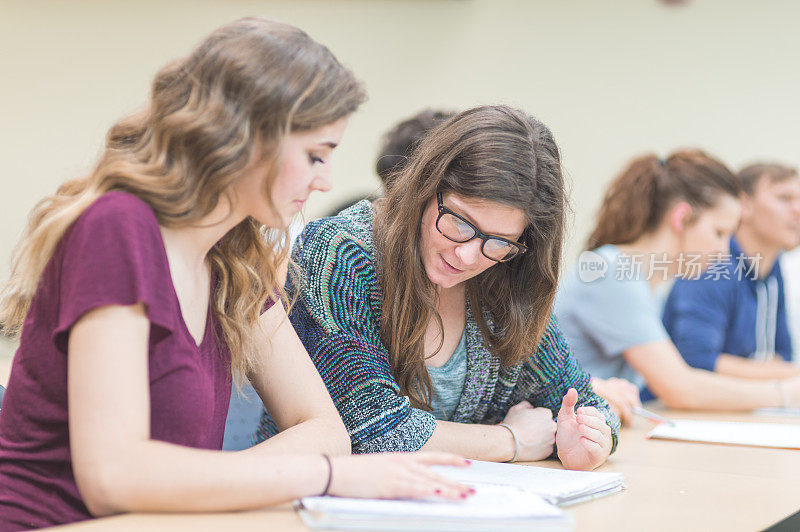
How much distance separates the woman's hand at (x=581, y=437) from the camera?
139 centimetres

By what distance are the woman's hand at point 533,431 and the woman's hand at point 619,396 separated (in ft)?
1.39

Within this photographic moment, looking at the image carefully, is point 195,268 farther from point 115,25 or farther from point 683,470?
point 115,25

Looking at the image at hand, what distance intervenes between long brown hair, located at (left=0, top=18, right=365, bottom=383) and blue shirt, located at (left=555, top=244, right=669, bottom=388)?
1209 millimetres

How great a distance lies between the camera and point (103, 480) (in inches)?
33.8

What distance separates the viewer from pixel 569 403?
1421 mm

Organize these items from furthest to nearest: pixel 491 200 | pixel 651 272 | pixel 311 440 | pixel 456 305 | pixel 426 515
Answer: pixel 651 272
pixel 456 305
pixel 491 200
pixel 311 440
pixel 426 515

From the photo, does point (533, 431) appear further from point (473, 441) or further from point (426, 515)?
point (426, 515)

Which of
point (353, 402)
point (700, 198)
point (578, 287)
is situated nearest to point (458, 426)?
point (353, 402)

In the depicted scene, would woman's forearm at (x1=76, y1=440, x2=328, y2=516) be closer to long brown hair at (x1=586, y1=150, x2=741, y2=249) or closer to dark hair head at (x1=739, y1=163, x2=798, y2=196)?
long brown hair at (x1=586, y1=150, x2=741, y2=249)

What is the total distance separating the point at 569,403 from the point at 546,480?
27 centimetres

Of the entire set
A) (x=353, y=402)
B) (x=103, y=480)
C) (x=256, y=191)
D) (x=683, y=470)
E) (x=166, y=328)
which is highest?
(x=256, y=191)

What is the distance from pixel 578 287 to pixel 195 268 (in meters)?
1.35

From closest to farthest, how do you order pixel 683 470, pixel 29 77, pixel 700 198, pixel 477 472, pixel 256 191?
1. pixel 256 191
2. pixel 477 472
3. pixel 683 470
4. pixel 700 198
5. pixel 29 77

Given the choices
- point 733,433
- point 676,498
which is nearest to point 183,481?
point 676,498
